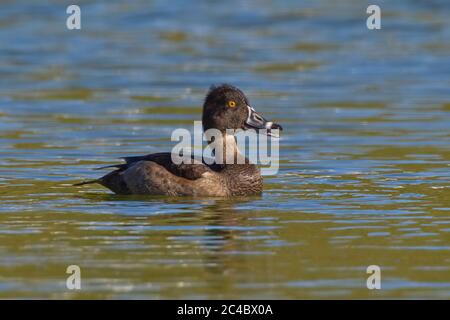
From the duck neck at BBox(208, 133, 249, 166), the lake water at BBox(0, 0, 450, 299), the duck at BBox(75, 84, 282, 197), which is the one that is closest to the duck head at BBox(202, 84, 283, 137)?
the duck at BBox(75, 84, 282, 197)

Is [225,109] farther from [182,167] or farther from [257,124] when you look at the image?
[182,167]

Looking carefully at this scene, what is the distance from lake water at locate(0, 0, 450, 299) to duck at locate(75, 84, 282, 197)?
19 cm

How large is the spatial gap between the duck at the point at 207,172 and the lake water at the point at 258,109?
0.61ft

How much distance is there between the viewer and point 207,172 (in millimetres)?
14406

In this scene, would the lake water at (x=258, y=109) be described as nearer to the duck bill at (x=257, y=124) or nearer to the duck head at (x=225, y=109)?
the duck bill at (x=257, y=124)

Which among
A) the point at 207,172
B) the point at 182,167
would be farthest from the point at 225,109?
the point at 182,167

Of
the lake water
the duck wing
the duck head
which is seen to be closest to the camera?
the lake water

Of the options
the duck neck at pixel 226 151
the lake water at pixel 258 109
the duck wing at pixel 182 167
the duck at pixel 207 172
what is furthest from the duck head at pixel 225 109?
the lake water at pixel 258 109

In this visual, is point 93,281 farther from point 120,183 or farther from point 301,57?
point 301,57

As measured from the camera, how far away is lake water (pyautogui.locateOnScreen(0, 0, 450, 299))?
35.1 feet

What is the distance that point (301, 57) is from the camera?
Result: 94.4ft

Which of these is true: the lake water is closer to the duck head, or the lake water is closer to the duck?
the duck

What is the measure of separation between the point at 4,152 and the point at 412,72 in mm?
10920
